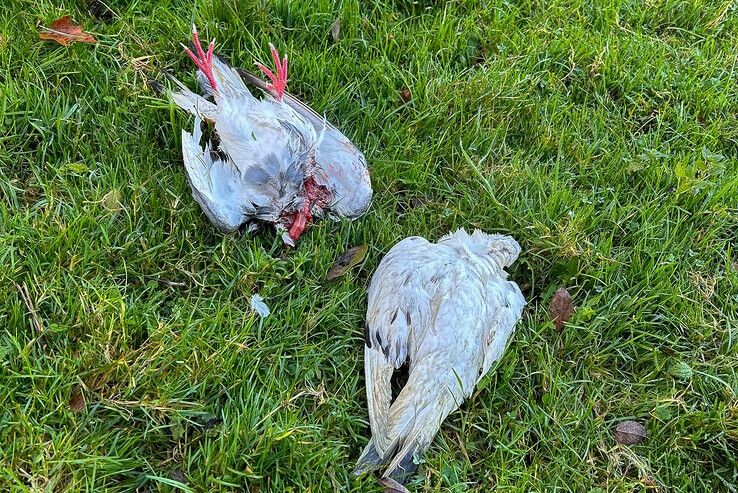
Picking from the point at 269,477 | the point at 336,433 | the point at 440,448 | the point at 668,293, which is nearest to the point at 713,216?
the point at 668,293

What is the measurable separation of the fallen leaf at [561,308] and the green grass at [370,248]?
0.13ft

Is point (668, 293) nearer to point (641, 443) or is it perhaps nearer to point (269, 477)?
point (641, 443)

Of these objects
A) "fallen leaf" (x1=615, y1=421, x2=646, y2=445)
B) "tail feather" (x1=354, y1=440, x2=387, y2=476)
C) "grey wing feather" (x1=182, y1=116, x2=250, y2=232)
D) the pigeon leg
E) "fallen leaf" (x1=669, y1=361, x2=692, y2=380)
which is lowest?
"fallen leaf" (x1=615, y1=421, x2=646, y2=445)

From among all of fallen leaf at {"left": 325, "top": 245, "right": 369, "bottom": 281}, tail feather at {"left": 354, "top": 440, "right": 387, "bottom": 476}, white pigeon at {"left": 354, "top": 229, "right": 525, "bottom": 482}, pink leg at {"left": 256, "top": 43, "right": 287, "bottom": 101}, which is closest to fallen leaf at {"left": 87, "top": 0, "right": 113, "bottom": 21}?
pink leg at {"left": 256, "top": 43, "right": 287, "bottom": 101}

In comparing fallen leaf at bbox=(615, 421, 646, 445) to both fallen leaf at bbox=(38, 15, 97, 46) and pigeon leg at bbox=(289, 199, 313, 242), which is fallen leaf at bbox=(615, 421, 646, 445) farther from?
fallen leaf at bbox=(38, 15, 97, 46)

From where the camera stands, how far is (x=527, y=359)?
2.73 m

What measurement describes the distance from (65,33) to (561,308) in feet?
8.31

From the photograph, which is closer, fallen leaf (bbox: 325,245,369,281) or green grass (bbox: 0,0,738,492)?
green grass (bbox: 0,0,738,492)

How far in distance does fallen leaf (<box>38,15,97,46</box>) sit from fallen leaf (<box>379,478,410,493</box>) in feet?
7.66

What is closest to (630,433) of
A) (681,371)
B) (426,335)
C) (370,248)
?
(681,371)

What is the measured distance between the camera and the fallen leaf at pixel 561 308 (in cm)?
283

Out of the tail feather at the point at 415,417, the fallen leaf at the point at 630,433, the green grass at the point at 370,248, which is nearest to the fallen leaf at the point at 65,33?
the green grass at the point at 370,248

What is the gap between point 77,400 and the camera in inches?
90.3

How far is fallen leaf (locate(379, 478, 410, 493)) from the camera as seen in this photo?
2332mm
